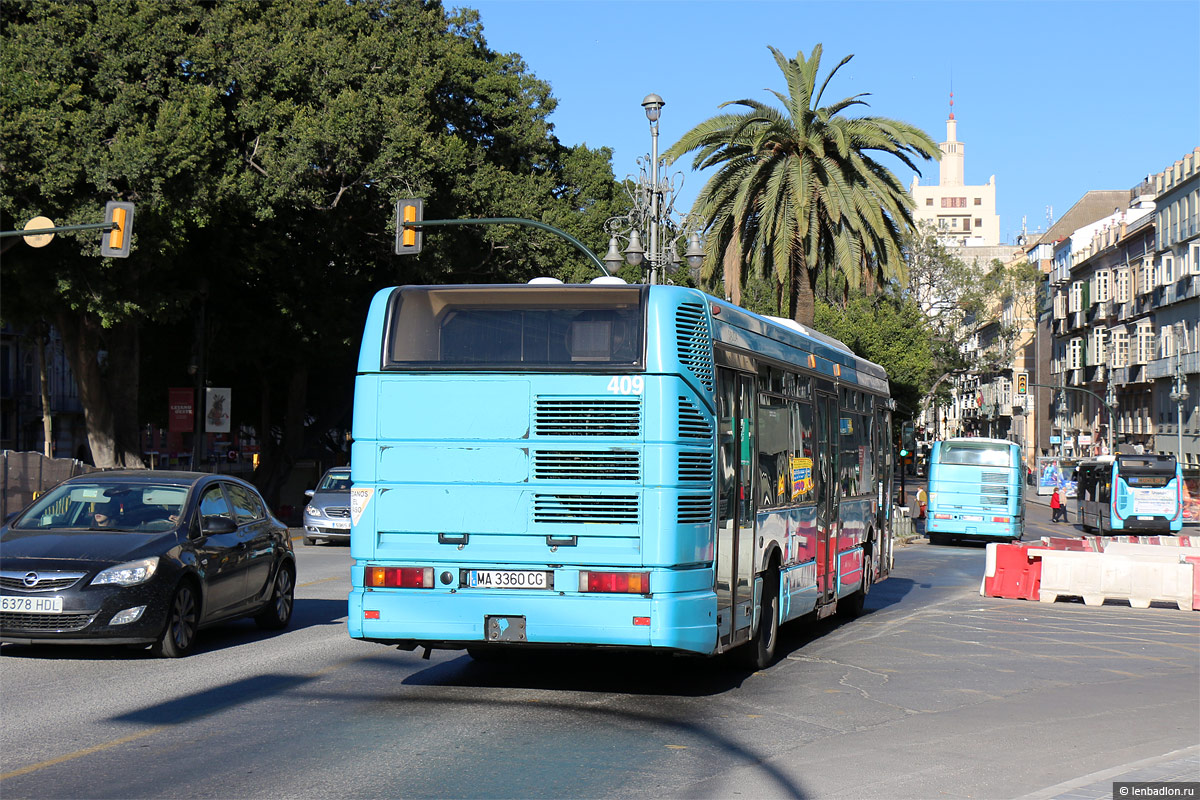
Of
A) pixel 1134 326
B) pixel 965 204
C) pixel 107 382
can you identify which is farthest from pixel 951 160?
pixel 107 382

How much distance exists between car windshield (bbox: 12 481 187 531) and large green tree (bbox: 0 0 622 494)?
61.7 ft

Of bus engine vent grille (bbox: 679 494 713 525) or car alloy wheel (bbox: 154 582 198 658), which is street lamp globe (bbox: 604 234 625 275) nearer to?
car alloy wheel (bbox: 154 582 198 658)

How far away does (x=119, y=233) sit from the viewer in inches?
946

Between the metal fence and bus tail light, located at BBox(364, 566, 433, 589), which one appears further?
the metal fence

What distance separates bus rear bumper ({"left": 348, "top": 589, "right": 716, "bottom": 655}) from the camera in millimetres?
9133

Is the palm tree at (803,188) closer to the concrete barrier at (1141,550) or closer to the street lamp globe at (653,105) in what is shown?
the street lamp globe at (653,105)

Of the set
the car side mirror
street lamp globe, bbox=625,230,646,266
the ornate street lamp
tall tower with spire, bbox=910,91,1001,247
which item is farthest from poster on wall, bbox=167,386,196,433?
tall tower with spire, bbox=910,91,1001,247

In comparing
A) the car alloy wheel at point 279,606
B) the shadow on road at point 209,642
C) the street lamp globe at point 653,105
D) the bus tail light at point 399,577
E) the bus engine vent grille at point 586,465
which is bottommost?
the shadow on road at point 209,642

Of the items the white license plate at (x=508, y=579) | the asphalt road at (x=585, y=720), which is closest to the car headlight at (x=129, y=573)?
the asphalt road at (x=585, y=720)

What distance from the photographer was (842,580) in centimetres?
1522

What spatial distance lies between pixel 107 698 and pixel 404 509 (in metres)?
2.42

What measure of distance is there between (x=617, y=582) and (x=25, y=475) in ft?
79.2

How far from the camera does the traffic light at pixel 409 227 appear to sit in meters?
25.7

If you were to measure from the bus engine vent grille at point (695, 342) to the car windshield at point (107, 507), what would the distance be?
5089 millimetres
